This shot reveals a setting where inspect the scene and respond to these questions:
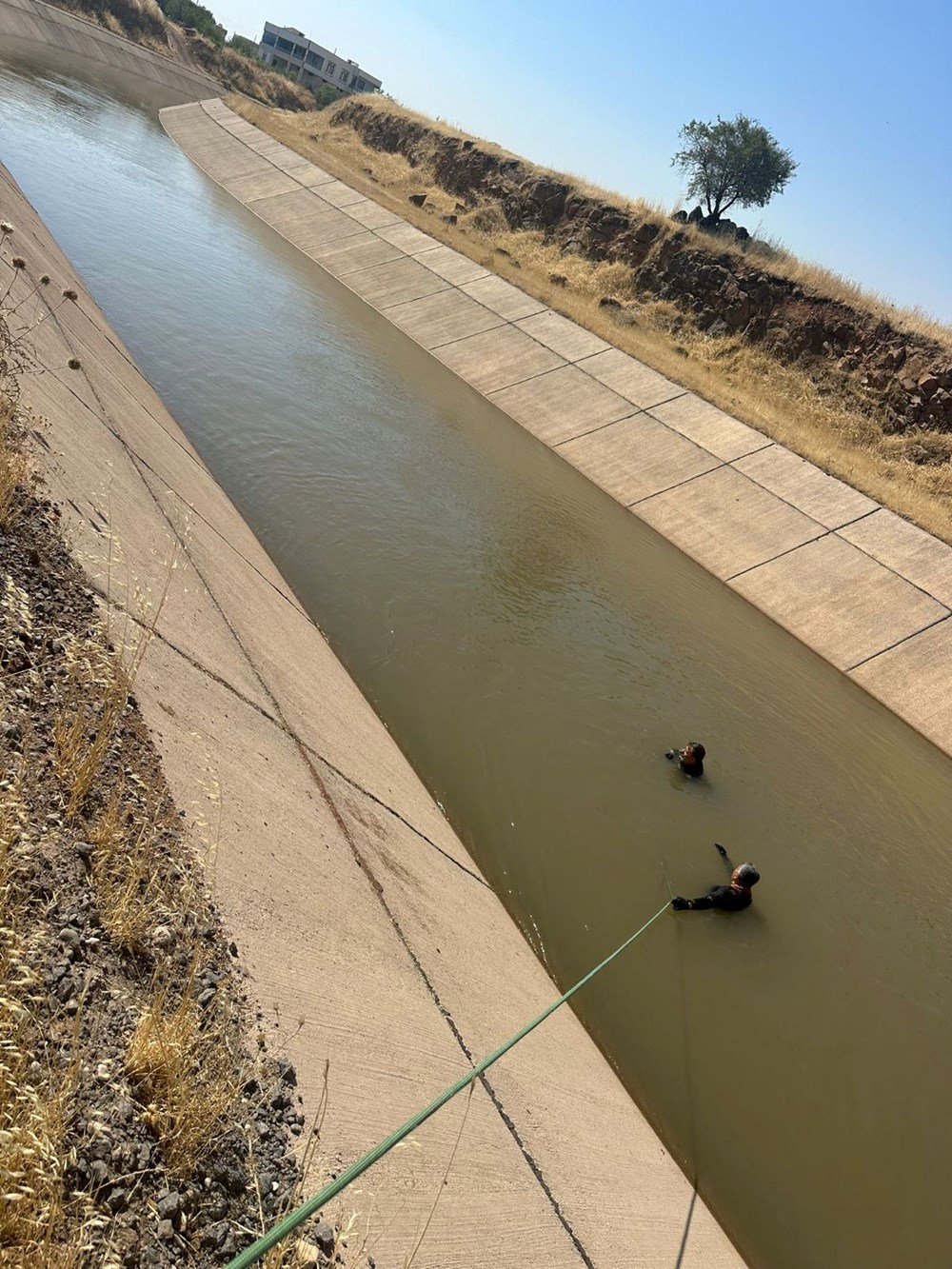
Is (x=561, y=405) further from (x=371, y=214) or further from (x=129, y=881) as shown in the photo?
(x=129, y=881)

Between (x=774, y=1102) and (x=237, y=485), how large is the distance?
1030cm

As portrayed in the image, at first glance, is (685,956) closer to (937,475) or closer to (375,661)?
(375,661)

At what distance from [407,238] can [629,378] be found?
12.3 metres

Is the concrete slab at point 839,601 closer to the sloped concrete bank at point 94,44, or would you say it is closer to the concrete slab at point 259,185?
the concrete slab at point 259,185

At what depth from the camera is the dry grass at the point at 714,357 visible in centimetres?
2000

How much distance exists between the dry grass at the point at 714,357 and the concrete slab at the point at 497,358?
2188mm

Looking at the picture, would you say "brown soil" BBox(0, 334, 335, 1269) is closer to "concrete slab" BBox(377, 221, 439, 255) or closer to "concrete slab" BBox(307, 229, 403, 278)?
"concrete slab" BBox(307, 229, 403, 278)

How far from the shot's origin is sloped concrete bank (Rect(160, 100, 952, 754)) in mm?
15414

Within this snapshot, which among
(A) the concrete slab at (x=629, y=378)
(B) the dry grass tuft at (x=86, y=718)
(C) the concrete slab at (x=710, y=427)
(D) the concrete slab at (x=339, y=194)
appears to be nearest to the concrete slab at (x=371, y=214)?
(D) the concrete slab at (x=339, y=194)

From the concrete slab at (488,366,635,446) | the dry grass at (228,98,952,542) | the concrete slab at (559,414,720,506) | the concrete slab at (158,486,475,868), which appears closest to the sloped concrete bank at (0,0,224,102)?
the dry grass at (228,98,952,542)

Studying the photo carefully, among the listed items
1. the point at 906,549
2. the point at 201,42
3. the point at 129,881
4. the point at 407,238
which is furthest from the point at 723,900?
the point at 201,42

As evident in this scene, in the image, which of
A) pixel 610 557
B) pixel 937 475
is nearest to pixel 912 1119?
pixel 610 557

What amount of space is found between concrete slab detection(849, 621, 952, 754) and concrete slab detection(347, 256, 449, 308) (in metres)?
18.0

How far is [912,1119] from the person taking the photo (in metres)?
7.10
